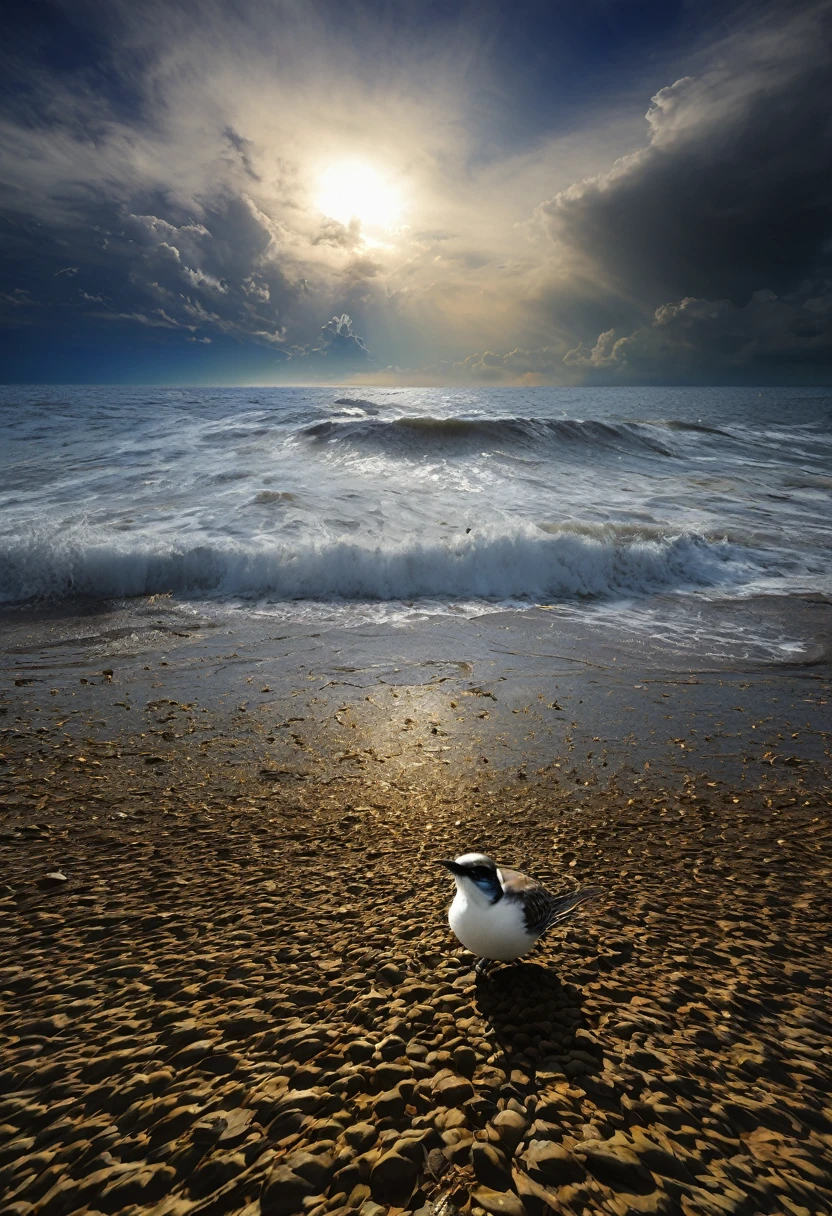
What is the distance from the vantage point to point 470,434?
807 inches

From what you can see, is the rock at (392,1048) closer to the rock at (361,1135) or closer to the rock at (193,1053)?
the rock at (361,1135)

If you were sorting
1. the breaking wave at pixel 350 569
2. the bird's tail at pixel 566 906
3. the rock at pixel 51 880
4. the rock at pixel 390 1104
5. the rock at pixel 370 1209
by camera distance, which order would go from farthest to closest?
the breaking wave at pixel 350 569 < the rock at pixel 51 880 < the bird's tail at pixel 566 906 < the rock at pixel 390 1104 < the rock at pixel 370 1209

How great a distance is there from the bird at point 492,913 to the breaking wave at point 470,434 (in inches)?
686

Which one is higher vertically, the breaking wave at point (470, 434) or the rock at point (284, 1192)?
the breaking wave at point (470, 434)

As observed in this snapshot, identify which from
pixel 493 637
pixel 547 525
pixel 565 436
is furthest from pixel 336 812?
Answer: pixel 565 436

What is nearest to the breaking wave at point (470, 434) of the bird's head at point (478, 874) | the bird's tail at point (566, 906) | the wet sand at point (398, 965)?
the wet sand at point (398, 965)

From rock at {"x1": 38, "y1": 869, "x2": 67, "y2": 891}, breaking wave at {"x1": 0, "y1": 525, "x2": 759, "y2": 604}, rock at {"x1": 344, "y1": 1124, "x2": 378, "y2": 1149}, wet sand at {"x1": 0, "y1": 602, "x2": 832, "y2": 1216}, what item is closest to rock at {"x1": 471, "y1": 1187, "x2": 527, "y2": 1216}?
wet sand at {"x1": 0, "y1": 602, "x2": 832, "y2": 1216}

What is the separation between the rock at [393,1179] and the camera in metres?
1.27

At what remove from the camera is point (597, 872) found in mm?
2908

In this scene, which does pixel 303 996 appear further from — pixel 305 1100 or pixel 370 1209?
pixel 370 1209

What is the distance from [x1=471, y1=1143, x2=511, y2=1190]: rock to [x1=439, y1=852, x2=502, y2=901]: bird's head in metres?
0.64

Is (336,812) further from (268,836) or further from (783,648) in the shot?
(783,648)

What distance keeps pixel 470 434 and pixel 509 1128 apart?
20628 mm

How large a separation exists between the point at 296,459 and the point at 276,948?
16.1 m
